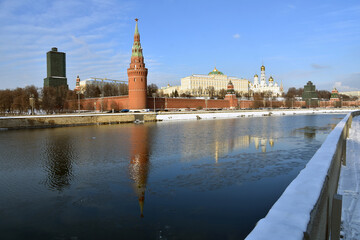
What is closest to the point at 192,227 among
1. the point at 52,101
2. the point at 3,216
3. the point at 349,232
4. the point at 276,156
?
the point at 349,232

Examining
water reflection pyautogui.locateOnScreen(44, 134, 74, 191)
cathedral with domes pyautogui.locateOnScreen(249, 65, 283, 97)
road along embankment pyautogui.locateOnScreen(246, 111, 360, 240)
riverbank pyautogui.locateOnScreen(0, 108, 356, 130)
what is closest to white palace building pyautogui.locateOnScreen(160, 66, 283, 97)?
cathedral with domes pyautogui.locateOnScreen(249, 65, 283, 97)

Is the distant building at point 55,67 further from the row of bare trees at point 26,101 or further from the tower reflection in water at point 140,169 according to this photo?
the tower reflection in water at point 140,169

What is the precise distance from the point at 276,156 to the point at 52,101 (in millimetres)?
43354

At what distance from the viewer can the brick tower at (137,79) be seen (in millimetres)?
43469

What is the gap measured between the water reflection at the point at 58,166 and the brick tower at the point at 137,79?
30.9 meters

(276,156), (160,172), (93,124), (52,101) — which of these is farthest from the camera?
(52,101)

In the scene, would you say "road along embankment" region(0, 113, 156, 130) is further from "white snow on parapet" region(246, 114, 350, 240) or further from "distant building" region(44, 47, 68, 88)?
"distant building" region(44, 47, 68, 88)

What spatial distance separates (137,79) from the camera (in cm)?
4375

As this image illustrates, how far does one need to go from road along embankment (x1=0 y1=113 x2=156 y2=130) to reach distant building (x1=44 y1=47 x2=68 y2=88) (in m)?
83.6

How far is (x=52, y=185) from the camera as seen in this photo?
6609 mm

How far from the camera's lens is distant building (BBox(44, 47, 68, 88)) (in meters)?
107

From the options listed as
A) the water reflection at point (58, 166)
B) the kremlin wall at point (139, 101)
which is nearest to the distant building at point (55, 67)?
the kremlin wall at point (139, 101)

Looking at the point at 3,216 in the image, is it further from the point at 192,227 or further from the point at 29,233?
the point at 192,227

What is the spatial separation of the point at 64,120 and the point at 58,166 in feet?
64.9
